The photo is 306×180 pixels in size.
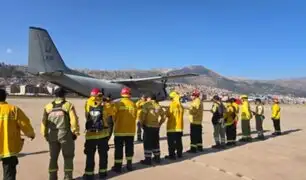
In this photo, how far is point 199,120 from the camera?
1096 cm

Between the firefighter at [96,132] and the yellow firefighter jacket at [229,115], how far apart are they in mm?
5961

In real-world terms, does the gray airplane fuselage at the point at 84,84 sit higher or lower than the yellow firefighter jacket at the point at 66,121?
higher

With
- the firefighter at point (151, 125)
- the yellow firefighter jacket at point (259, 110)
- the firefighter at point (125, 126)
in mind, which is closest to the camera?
the firefighter at point (125, 126)

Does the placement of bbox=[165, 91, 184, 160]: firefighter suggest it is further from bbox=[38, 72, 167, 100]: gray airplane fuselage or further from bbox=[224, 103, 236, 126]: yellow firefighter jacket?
bbox=[38, 72, 167, 100]: gray airplane fuselage

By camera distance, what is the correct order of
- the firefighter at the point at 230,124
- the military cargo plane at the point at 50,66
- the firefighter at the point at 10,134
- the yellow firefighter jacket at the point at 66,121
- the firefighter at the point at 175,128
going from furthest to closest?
the military cargo plane at the point at 50,66
the firefighter at the point at 230,124
the firefighter at the point at 175,128
the yellow firefighter jacket at the point at 66,121
the firefighter at the point at 10,134

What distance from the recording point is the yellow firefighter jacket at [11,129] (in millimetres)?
6105

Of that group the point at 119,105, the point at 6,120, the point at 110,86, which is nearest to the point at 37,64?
the point at 110,86

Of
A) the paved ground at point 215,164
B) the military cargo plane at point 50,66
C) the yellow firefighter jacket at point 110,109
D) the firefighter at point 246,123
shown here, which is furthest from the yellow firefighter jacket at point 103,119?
the military cargo plane at point 50,66

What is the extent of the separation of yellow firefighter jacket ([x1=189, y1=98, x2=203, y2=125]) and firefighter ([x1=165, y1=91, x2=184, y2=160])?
729mm

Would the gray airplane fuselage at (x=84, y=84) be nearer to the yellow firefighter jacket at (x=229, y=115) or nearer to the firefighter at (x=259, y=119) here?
the firefighter at (x=259, y=119)

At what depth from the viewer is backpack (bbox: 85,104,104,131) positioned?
→ 7.70 m

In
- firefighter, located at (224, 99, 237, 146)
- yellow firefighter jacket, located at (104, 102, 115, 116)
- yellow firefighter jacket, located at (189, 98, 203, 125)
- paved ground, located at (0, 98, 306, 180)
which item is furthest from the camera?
firefighter, located at (224, 99, 237, 146)

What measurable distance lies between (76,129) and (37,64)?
76.0 ft

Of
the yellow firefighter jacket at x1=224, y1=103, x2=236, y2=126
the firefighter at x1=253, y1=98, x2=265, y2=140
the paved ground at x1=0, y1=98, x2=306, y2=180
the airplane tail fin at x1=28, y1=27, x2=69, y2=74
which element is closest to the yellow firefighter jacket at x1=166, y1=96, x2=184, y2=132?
the paved ground at x1=0, y1=98, x2=306, y2=180
